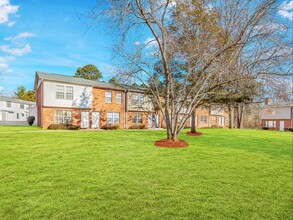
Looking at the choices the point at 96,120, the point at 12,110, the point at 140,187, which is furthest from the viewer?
the point at 12,110

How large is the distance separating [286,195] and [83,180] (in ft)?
14.7

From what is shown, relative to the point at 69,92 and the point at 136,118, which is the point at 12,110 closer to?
the point at 69,92

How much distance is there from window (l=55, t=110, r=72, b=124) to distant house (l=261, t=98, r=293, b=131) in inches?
1291

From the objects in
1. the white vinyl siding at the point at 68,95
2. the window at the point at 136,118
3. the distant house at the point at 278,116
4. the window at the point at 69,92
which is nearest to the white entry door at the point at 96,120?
the white vinyl siding at the point at 68,95

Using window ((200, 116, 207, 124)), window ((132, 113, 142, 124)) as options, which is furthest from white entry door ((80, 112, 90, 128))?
window ((200, 116, 207, 124))

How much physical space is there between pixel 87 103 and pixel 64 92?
2.69 metres

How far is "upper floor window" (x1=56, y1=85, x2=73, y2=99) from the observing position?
765 inches

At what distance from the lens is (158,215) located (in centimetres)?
312

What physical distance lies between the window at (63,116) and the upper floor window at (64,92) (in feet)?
5.04

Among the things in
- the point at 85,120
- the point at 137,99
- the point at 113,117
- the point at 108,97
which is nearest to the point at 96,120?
the point at 85,120

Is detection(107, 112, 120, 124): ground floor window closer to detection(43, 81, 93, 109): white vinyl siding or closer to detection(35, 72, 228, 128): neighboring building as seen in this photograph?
detection(35, 72, 228, 128): neighboring building

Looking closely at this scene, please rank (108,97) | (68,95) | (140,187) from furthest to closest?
(108,97)
(68,95)
(140,187)

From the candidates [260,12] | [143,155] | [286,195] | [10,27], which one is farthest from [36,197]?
[10,27]

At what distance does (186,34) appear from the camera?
11.0 metres
